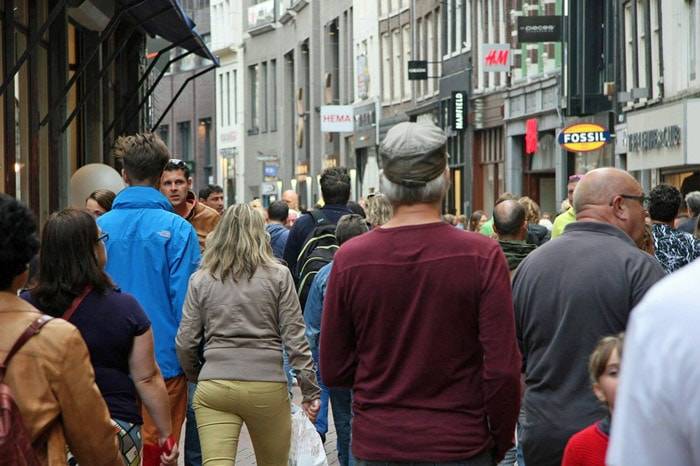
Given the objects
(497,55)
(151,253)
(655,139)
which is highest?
(497,55)

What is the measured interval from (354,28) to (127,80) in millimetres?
32815

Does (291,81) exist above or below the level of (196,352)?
above

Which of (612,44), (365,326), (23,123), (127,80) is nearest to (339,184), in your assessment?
(23,123)

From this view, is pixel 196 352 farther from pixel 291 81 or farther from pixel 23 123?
pixel 291 81

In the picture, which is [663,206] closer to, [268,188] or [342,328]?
[342,328]

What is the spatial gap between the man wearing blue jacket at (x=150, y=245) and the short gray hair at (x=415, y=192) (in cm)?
267

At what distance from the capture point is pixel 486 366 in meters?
4.79

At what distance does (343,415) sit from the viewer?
9.55m

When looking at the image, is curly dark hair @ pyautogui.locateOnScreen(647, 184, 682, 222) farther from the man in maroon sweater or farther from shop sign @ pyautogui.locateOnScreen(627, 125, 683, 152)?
shop sign @ pyautogui.locateOnScreen(627, 125, 683, 152)

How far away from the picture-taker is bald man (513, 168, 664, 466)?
5.78 metres

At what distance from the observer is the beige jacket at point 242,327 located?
25.3 feet

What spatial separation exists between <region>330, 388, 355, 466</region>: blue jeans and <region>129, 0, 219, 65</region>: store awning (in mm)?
8066

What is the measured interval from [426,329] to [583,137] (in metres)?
25.1

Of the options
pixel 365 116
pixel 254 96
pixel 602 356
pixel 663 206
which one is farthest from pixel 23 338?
pixel 254 96
